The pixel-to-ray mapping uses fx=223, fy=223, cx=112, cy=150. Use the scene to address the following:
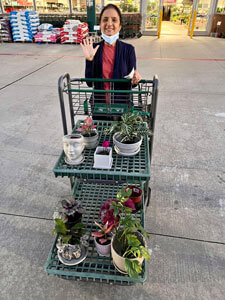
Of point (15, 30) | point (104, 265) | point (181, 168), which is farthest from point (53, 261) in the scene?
point (15, 30)

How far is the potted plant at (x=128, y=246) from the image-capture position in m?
1.27

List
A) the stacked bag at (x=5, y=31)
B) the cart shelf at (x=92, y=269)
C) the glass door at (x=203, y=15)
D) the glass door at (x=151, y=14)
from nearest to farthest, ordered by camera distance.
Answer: the cart shelf at (x=92, y=269) → the stacked bag at (x=5, y=31) → the glass door at (x=203, y=15) → the glass door at (x=151, y=14)

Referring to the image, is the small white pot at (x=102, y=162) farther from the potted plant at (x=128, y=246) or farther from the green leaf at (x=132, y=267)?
the green leaf at (x=132, y=267)

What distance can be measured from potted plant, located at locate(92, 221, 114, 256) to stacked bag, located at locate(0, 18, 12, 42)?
12.1 m

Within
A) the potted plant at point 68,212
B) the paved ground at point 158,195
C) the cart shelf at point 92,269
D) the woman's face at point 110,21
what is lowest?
the paved ground at point 158,195

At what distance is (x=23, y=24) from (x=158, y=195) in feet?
36.3

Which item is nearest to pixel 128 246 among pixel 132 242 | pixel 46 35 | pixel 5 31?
pixel 132 242

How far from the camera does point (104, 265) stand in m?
1.50

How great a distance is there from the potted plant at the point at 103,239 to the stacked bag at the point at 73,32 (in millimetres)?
10381

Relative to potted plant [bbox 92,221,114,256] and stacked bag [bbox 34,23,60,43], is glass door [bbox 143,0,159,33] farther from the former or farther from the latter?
potted plant [bbox 92,221,114,256]

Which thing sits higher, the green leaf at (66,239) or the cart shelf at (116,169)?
the cart shelf at (116,169)

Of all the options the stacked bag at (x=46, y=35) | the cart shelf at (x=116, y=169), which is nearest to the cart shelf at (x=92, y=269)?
the cart shelf at (x=116, y=169)

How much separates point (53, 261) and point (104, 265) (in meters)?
0.34

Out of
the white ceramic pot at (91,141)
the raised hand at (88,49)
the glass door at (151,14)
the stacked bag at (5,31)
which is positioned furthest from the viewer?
the glass door at (151,14)
